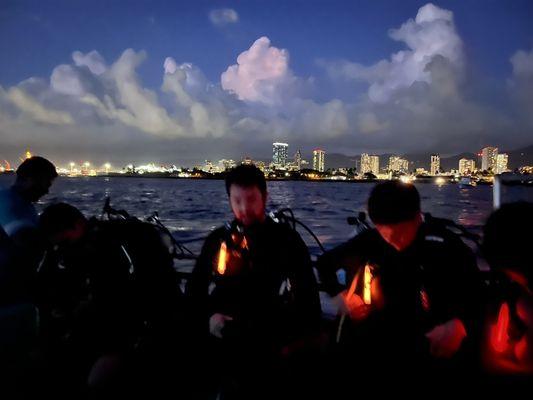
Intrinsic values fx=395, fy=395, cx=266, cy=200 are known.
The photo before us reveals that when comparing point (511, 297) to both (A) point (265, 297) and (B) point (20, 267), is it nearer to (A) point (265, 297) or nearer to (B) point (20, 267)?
(A) point (265, 297)

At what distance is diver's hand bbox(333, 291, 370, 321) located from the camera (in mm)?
2213

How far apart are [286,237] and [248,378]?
91 cm

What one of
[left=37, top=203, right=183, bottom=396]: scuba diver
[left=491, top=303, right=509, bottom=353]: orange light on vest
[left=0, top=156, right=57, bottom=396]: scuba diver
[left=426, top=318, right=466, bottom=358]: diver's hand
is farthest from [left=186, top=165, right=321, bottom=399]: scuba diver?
[left=0, top=156, right=57, bottom=396]: scuba diver

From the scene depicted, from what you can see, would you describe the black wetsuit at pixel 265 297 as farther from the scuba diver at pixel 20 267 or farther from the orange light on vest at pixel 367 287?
the scuba diver at pixel 20 267

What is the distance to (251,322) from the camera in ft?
7.97

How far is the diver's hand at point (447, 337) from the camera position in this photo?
1989mm

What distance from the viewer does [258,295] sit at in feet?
8.32

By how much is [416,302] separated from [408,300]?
4 cm

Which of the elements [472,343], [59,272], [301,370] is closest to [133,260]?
[59,272]

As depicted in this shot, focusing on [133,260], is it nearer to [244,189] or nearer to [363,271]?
[244,189]

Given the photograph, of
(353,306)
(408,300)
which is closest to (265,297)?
(353,306)

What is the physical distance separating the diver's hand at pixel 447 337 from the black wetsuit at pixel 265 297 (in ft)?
2.55

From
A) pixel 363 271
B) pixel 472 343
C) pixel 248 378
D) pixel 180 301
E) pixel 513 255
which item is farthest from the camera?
pixel 180 301

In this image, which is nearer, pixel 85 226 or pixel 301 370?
pixel 301 370
